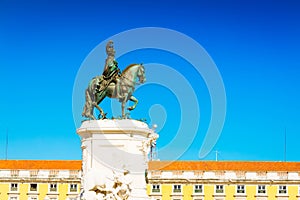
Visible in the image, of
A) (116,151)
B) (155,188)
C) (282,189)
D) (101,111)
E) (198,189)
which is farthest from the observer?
(155,188)

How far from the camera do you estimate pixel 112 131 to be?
3244 centimetres

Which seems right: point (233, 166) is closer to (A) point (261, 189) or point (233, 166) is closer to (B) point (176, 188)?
(A) point (261, 189)

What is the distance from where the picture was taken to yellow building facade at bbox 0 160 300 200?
63438 millimetres

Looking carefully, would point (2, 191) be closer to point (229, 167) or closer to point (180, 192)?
point (180, 192)

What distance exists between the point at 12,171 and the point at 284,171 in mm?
23873

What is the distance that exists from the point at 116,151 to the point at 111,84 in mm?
3190

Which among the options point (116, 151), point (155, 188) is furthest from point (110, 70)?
point (155, 188)

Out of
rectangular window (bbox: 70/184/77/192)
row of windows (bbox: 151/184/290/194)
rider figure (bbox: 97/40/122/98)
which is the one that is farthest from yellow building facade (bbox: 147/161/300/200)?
rider figure (bbox: 97/40/122/98)

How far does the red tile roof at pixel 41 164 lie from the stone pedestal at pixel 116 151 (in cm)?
3349

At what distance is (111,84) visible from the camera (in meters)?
33.5

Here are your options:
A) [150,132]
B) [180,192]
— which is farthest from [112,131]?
[180,192]

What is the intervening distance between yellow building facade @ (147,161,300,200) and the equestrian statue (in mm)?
30095

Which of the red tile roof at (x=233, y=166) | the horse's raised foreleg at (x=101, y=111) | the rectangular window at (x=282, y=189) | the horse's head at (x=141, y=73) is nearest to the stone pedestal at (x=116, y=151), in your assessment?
the horse's raised foreleg at (x=101, y=111)

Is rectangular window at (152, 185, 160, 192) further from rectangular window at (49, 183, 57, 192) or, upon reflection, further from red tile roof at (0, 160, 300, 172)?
rectangular window at (49, 183, 57, 192)
